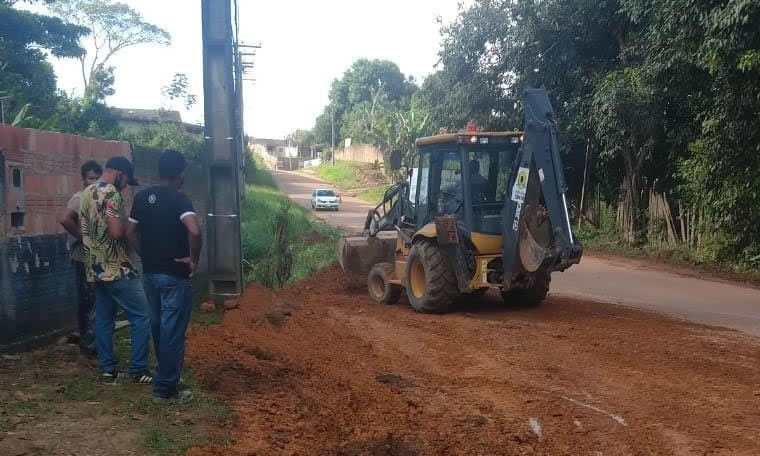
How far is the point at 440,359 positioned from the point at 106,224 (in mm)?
3539

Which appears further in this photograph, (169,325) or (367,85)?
(367,85)

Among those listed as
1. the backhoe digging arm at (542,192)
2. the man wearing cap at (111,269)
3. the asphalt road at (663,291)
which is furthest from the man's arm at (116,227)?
the asphalt road at (663,291)

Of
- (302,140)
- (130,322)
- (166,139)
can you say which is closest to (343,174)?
(302,140)

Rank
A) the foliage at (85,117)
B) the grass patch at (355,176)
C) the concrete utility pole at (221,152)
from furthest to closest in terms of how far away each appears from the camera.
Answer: the grass patch at (355,176), the foliage at (85,117), the concrete utility pole at (221,152)

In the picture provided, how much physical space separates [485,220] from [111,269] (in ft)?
17.6

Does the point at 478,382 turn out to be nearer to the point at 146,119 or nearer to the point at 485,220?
the point at 485,220

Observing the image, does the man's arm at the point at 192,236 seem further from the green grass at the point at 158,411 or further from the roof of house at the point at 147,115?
the roof of house at the point at 147,115

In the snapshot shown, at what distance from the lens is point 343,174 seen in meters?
63.8

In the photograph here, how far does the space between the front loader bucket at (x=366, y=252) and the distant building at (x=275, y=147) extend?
85366 mm

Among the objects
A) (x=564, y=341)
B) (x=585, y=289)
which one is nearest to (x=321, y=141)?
(x=585, y=289)

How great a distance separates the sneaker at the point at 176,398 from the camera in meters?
5.19

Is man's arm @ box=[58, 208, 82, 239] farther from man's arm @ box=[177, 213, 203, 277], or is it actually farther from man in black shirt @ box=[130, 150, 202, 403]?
man's arm @ box=[177, 213, 203, 277]

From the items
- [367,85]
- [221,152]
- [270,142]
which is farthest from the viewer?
[270,142]

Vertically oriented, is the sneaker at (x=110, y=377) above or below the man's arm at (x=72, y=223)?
below
